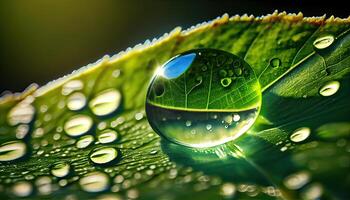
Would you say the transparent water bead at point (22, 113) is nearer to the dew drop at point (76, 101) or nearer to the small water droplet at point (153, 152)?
the dew drop at point (76, 101)

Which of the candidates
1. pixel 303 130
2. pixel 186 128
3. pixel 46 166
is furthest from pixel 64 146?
pixel 303 130

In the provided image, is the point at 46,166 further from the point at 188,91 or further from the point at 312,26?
the point at 312,26

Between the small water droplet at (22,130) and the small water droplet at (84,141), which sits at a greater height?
the small water droplet at (22,130)

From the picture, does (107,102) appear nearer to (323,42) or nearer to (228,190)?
(228,190)

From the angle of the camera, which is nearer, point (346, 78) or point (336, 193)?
point (336, 193)

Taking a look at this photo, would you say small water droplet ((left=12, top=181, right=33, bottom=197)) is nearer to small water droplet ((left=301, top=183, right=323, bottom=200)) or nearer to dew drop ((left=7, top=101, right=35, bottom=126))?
dew drop ((left=7, top=101, right=35, bottom=126))

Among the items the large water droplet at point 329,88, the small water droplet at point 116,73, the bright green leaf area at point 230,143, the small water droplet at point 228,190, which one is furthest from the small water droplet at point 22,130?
the large water droplet at point 329,88

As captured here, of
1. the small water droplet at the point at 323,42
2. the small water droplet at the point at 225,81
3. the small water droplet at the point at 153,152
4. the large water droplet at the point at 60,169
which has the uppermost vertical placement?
the small water droplet at the point at 323,42
